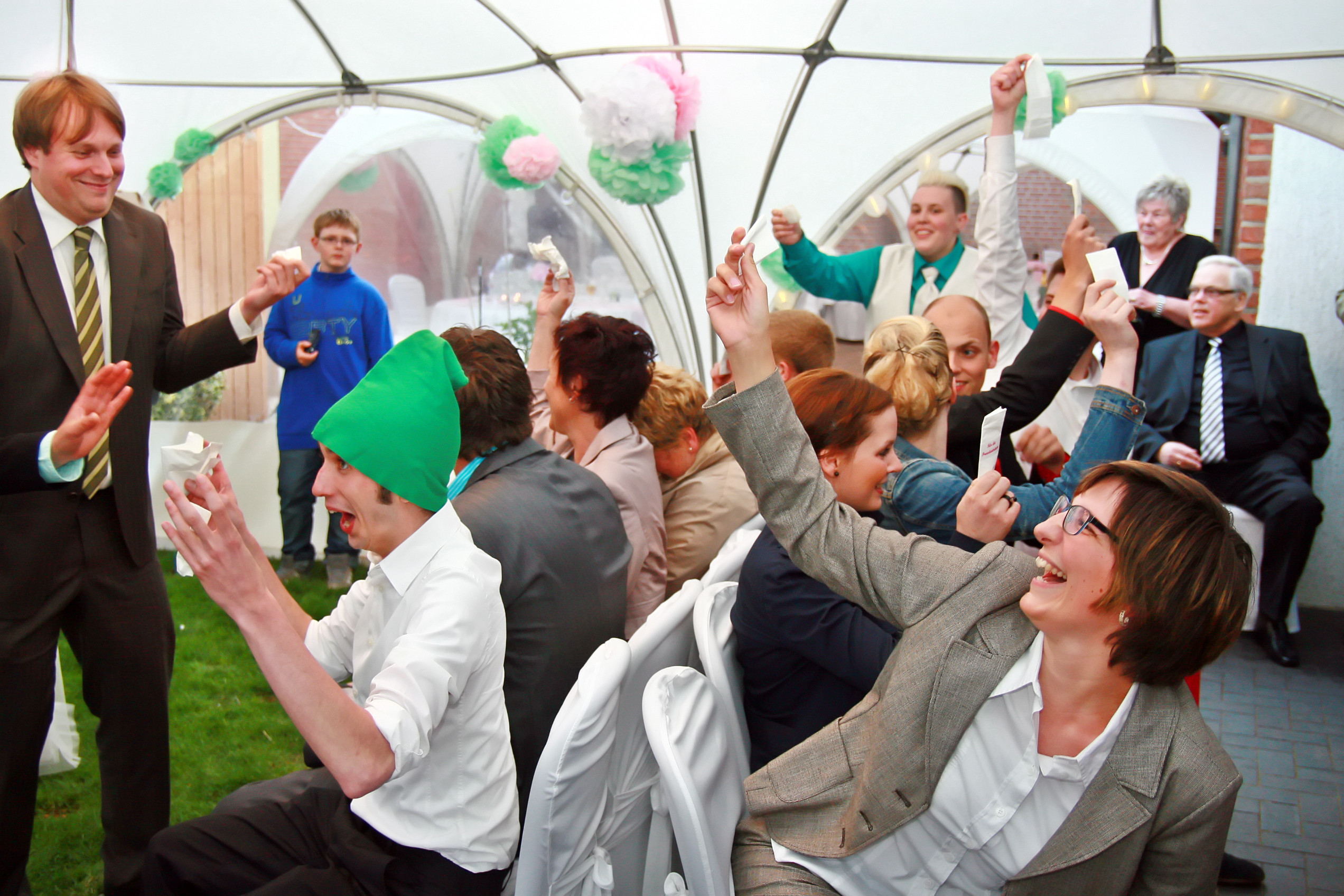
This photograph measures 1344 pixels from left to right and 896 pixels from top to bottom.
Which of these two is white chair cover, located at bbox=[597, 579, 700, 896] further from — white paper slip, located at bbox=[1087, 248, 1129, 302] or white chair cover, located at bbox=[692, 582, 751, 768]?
white paper slip, located at bbox=[1087, 248, 1129, 302]

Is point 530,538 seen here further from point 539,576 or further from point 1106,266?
point 1106,266

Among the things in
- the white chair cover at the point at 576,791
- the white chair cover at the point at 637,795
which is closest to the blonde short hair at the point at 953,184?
the white chair cover at the point at 637,795

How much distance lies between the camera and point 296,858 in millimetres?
1731

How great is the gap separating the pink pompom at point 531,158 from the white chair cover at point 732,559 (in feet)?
10.5

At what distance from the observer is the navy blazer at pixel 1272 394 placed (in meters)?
4.72

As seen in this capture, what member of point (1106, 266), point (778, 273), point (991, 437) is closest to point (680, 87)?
point (778, 273)

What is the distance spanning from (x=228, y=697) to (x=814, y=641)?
2900 millimetres

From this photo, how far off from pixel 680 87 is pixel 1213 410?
3016 millimetres

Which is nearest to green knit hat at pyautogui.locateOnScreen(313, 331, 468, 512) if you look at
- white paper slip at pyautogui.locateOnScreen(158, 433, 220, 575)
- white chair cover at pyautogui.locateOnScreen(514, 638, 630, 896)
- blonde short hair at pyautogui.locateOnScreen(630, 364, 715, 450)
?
white paper slip at pyautogui.locateOnScreen(158, 433, 220, 575)

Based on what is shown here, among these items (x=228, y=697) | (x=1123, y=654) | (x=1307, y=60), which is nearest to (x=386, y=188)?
(x=228, y=697)

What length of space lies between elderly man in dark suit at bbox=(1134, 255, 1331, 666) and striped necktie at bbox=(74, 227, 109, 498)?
14.0 feet

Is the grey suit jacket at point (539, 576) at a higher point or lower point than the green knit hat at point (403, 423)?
lower

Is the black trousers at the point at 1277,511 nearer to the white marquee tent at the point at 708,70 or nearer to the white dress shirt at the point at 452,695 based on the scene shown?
the white marquee tent at the point at 708,70

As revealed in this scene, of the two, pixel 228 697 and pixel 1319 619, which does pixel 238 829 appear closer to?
pixel 228 697
